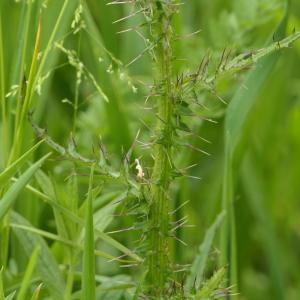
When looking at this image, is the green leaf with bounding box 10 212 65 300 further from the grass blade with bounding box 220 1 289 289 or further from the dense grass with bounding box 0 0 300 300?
the grass blade with bounding box 220 1 289 289

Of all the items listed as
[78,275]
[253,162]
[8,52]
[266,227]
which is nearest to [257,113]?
[253,162]

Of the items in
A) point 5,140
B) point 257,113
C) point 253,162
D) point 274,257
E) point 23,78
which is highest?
point 23,78

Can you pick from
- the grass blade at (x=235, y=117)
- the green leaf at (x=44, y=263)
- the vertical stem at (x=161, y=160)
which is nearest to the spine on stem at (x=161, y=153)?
the vertical stem at (x=161, y=160)

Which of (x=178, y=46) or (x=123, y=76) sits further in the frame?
(x=178, y=46)

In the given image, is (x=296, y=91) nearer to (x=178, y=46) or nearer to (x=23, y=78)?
(x=178, y=46)

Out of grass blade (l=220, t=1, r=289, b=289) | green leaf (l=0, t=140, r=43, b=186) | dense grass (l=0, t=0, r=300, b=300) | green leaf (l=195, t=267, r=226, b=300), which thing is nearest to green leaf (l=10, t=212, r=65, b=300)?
dense grass (l=0, t=0, r=300, b=300)

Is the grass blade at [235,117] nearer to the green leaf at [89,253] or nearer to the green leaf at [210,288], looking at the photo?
the green leaf at [210,288]

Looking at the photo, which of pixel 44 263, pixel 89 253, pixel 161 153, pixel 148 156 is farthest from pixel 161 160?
pixel 148 156
